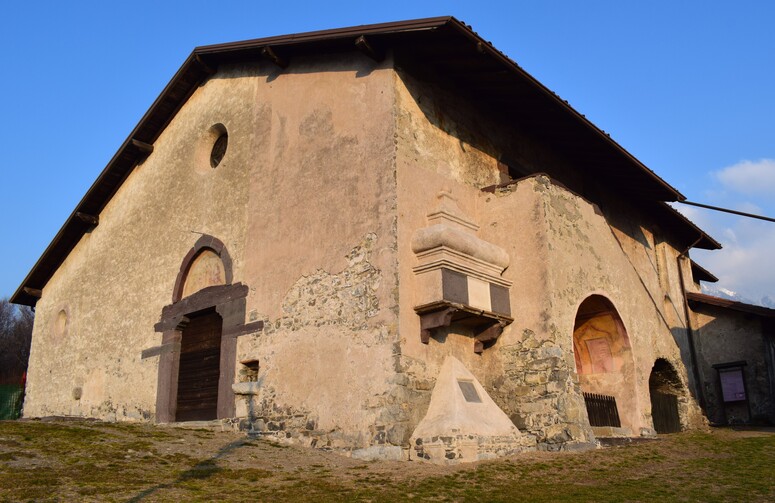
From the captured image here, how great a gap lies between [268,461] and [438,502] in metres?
3.26

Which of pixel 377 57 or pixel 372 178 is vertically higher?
pixel 377 57

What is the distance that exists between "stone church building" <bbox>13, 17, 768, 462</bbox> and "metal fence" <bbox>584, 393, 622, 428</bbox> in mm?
78

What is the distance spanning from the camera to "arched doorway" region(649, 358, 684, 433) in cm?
1577

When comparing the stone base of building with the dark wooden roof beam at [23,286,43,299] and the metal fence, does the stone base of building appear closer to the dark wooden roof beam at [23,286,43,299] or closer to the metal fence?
the metal fence

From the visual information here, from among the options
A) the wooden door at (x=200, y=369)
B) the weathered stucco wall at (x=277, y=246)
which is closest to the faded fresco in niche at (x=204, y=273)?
the weathered stucco wall at (x=277, y=246)

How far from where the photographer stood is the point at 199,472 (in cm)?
848

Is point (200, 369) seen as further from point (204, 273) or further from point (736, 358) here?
point (736, 358)

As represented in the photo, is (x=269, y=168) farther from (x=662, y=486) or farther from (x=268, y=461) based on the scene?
(x=662, y=486)

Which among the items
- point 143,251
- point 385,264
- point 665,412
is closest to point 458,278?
point 385,264

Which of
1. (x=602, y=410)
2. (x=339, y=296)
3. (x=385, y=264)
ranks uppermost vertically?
(x=385, y=264)

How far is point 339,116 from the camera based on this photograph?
1285 cm

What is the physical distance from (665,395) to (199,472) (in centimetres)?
1215

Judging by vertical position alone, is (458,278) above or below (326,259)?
below

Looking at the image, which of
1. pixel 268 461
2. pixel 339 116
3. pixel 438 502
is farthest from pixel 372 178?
pixel 438 502
